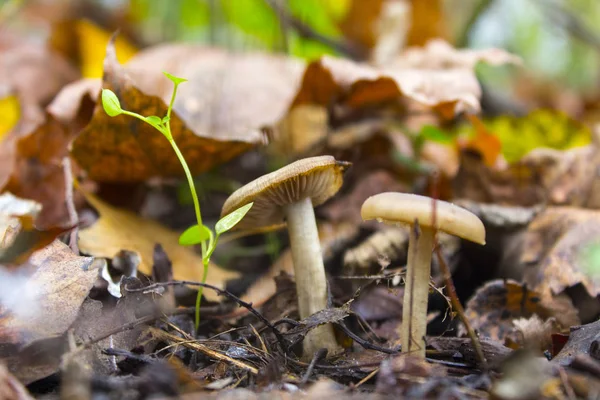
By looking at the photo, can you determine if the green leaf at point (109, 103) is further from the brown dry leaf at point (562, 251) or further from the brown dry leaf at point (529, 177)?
the brown dry leaf at point (529, 177)

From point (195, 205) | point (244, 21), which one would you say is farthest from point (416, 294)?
point (244, 21)

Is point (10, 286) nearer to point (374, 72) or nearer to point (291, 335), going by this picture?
point (291, 335)

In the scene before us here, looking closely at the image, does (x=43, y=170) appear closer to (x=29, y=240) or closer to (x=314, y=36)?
(x=29, y=240)

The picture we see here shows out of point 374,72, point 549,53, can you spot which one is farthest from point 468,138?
point 549,53

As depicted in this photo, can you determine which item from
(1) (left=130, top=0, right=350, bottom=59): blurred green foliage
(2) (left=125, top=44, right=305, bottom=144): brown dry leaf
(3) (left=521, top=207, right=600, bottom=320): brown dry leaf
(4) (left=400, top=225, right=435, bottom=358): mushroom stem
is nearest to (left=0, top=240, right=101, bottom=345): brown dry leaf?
(4) (left=400, top=225, right=435, bottom=358): mushroom stem

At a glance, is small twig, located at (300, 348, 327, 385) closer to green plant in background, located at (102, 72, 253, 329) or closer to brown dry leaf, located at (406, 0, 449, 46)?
green plant in background, located at (102, 72, 253, 329)

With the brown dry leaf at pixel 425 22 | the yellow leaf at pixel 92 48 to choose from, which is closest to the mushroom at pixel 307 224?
the yellow leaf at pixel 92 48
